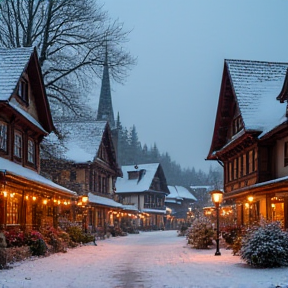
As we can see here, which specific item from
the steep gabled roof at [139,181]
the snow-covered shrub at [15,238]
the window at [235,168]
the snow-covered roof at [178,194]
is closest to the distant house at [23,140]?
the snow-covered shrub at [15,238]

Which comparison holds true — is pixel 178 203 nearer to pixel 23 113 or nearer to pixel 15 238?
pixel 23 113

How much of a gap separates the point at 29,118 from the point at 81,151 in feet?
66.2

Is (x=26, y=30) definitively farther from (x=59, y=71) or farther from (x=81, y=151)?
(x=81, y=151)

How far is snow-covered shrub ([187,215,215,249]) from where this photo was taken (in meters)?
26.7

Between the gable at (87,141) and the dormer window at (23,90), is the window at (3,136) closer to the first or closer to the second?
the dormer window at (23,90)

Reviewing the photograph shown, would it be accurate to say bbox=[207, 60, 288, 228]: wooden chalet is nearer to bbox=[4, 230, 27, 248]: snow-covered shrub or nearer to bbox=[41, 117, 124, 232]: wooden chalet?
bbox=[4, 230, 27, 248]: snow-covered shrub

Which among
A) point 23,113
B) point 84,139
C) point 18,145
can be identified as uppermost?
point 84,139

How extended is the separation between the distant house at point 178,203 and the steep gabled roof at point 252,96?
6285 cm

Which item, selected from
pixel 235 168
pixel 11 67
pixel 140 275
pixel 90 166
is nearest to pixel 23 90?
pixel 11 67

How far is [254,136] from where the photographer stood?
2611cm

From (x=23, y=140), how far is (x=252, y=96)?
481 inches

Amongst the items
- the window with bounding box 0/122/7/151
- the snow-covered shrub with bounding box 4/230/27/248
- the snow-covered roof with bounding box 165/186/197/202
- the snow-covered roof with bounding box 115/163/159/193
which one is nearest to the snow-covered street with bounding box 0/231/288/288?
the snow-covered shrub with bounding box 4/230/27/248

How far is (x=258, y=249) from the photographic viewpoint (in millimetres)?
15898

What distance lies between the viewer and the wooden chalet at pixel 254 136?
80.5 ft
